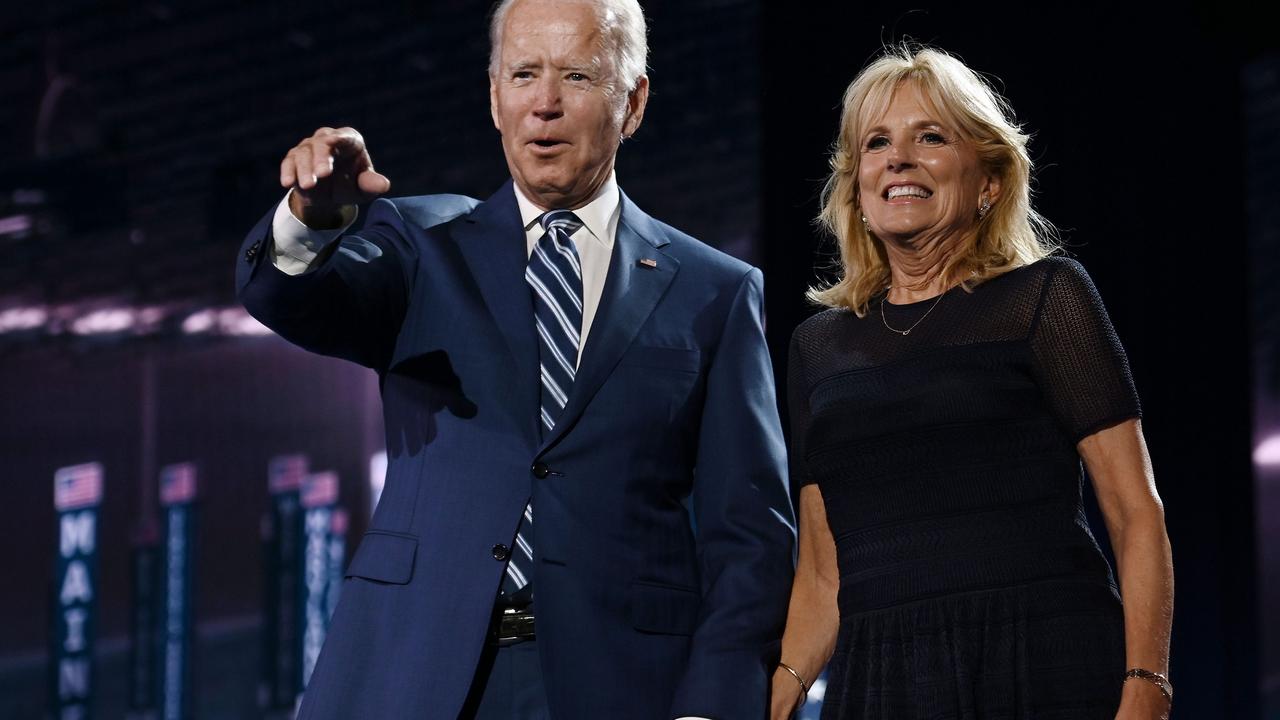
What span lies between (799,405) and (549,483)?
1.28ft

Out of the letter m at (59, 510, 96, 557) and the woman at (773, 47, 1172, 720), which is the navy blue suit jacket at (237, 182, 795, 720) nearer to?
the woman at (773, 47, 1172, 720)

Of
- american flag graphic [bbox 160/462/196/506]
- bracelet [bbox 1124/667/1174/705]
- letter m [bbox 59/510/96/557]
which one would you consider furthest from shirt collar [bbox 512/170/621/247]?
american flag graphic [bbox 160/462/196/506]

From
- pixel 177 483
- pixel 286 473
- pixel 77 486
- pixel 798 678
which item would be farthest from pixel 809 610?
pixel 286 473

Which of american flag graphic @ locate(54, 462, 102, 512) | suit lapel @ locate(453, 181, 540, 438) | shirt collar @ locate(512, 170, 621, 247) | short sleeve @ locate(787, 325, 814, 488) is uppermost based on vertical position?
american flag graphic @ locate(54, 462, 102, 512)

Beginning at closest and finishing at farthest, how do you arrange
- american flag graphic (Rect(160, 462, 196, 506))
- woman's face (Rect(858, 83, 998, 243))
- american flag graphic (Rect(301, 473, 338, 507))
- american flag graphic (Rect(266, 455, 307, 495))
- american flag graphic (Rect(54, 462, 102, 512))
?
1. woman's face (Rect(858, 83, 998, 243))
2. american flag graphic (Rect(54, 462, 102, 512))
3. american flag graphic (Rect(160, 462, 196, 506))
4. american flag graphic (Rect(266, 455, 307, 495))
5. american flag graphic (Rect(301, 473, 338, 507))

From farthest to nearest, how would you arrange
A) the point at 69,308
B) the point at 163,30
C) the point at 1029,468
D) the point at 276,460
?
1. the point at 276,460
2. the point at 69,308
3. the point at 163,30
4. the point at 1029,468

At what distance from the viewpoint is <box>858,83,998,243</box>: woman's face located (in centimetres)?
158

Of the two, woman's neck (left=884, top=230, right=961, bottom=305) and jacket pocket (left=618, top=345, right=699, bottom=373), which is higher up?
woman's neck (left=884, top=230, right=961, bottom=305)

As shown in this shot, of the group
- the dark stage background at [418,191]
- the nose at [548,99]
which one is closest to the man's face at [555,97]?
the nose at [548,99]

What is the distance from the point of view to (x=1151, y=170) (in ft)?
12.0

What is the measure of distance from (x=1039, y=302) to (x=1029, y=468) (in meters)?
0.18

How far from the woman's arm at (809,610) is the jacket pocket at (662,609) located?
0.14 metres

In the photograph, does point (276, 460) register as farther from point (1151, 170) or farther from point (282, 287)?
point (282, 287)

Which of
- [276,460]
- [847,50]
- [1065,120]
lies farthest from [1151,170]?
[276,460]
